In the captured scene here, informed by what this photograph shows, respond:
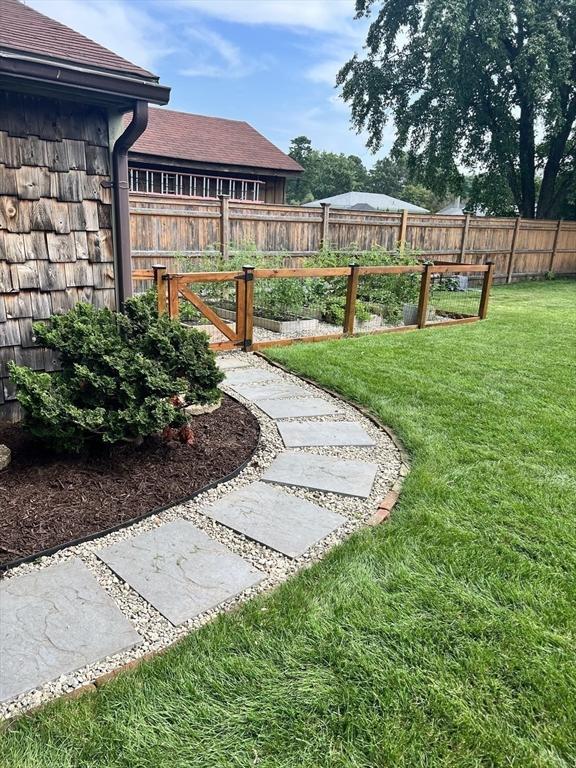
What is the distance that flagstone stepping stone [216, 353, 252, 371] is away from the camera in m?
5.29

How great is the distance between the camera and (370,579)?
2.06 metres

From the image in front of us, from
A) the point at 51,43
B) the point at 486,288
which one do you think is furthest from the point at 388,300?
the point at 51,43

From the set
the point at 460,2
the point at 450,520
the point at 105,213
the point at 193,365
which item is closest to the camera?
the point at 450,520

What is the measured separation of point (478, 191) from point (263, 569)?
20806 mm

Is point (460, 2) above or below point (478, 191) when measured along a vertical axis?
above

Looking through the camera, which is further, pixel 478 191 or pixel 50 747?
pixel 478 191

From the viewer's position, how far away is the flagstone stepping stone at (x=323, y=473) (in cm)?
288

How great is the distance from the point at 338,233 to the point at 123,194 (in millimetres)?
8566

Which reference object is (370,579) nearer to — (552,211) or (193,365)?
(193,365)

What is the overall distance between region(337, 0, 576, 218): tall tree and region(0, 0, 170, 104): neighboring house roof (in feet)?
48.4

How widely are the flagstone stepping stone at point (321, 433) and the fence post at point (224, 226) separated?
250 inches

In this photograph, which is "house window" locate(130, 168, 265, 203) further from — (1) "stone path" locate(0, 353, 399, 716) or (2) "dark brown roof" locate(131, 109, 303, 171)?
(1) "stone path" locate(0, 353, 399, 716)

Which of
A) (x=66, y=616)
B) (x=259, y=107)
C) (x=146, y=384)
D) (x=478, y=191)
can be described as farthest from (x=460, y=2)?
(x=66, y=616)

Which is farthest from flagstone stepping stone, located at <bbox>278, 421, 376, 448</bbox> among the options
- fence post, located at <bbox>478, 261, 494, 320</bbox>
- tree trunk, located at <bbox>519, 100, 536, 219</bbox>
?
tree trunk, located at <bbox>519, 100, 536, 219</bbox>
